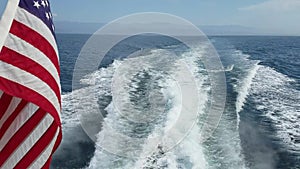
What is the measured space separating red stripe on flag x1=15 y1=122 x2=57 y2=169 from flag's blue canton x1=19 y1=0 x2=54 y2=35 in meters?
0.44

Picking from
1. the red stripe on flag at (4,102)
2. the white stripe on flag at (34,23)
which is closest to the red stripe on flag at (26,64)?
the white stripe on flag at (34,23)

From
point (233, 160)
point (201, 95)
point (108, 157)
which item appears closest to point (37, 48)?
point (108, 157)

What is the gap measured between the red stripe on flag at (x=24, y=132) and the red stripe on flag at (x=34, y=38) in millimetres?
224

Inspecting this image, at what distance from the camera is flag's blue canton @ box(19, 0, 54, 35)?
3.86 ft

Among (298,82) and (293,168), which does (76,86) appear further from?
(298,82)

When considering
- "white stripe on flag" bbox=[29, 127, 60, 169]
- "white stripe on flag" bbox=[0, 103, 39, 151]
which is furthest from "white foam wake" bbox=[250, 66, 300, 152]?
Result: "white stripe on flag" bbox=[0, 103, 39, 151]

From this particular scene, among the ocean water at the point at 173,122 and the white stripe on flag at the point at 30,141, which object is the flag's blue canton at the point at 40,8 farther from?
the ocean water at the point at 173,122

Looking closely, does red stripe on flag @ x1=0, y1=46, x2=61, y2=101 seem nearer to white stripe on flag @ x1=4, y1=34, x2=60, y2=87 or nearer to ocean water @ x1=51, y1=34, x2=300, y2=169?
white stripe on flag @ x1=4, y1=34, x2=60, y2=87

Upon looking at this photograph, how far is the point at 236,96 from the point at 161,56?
4.87 metres

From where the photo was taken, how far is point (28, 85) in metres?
1.13

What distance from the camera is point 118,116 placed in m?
5.90

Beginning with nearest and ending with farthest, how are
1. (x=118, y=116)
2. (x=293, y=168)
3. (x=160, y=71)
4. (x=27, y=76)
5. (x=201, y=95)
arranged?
(x=27, y=76), (x=293, y=168), (x=118, y=116), (x=201, y=95), (x=160, y=71)

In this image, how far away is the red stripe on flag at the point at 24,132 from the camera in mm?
1296

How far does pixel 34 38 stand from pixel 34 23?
59 mm
